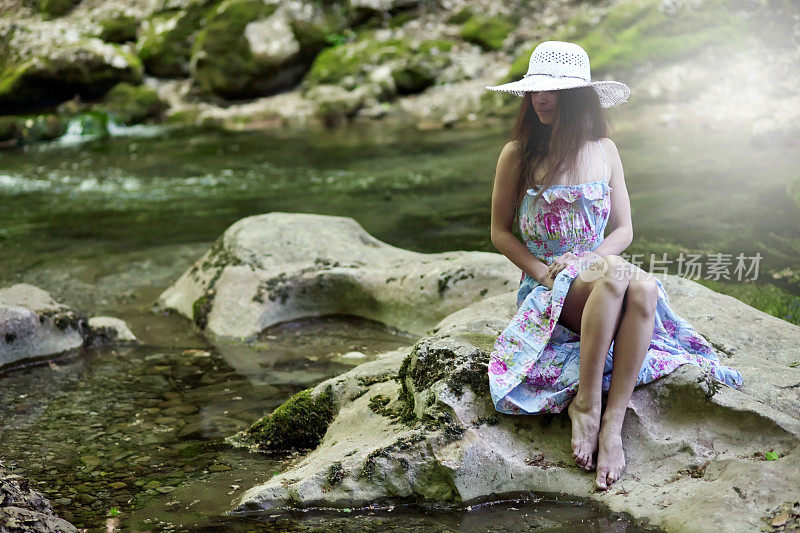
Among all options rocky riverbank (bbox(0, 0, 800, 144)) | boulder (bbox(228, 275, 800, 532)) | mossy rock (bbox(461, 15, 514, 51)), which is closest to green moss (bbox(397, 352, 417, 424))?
boulder (bbox(228, 275, 800, 532))

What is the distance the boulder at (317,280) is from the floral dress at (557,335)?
1946mm

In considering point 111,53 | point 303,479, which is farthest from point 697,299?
point 111,53

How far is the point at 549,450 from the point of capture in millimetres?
3400

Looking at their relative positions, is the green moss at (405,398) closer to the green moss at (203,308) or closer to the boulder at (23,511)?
the boulder at (23,511)

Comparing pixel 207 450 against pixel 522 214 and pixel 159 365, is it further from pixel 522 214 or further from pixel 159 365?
pixel 522 214

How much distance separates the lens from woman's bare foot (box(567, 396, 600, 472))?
328 cm

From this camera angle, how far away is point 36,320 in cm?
587

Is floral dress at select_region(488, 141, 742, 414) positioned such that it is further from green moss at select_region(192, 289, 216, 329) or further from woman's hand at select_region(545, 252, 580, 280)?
green moss at select_region(192, 289, 216, 329)

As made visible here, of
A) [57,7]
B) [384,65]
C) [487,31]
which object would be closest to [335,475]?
[384,65]

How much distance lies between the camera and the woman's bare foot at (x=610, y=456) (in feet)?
10.6

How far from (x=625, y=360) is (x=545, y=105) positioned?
3.88 feet

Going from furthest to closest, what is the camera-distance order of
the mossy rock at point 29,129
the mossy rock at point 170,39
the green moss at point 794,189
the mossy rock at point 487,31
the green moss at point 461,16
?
1. the mossy rock at point 170,39
2. the green moss at point 461,16
3. the mossy rock at point 487,31
4. the mossy rock at point 29,129
5. the green moss at point 794,189

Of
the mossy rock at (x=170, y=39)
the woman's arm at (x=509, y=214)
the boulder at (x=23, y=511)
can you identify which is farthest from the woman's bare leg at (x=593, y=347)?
the mossy rock at (x=170, y=39)

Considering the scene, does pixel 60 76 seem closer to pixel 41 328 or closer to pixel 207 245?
pixel 207 245
